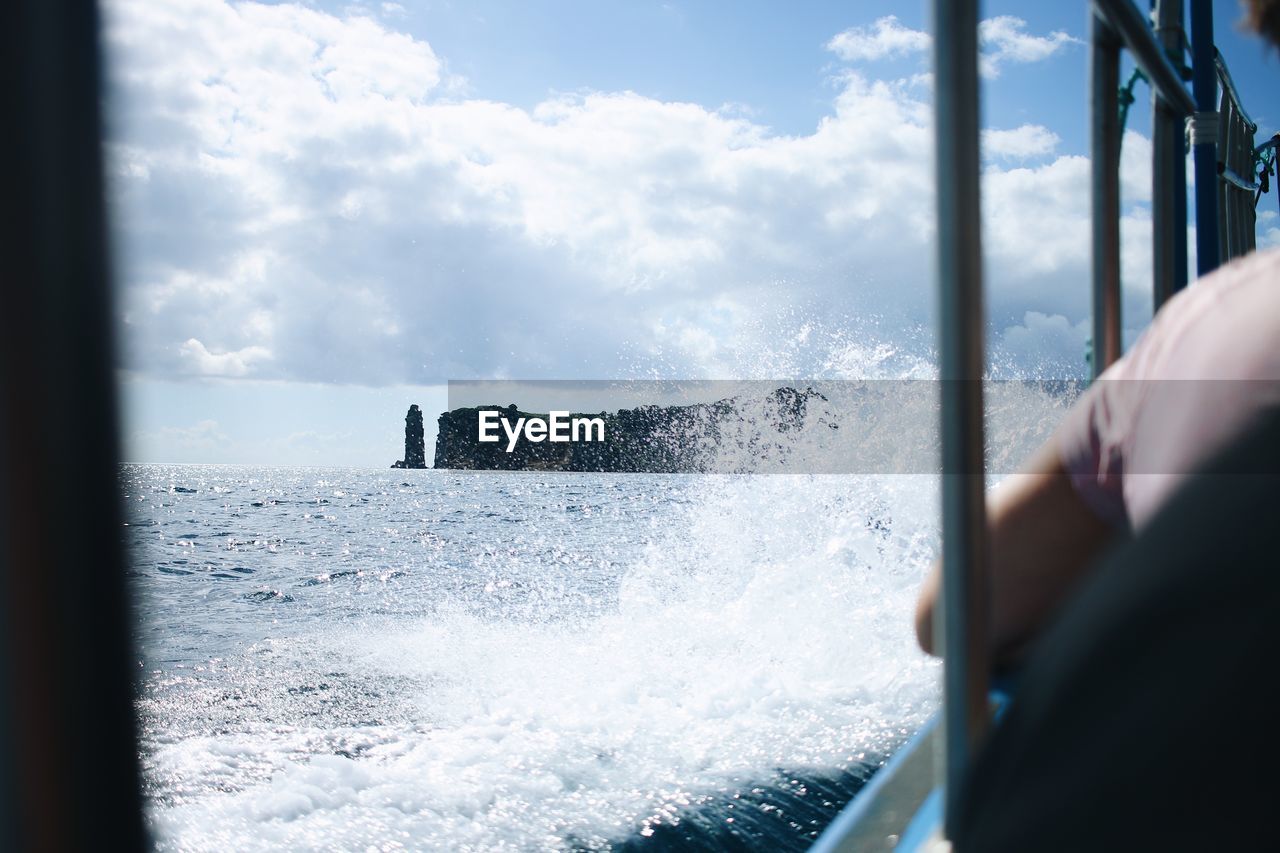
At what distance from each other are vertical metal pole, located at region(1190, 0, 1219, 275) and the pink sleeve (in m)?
1.31

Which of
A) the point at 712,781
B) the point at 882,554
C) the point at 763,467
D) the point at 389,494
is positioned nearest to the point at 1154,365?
the point at 712,781

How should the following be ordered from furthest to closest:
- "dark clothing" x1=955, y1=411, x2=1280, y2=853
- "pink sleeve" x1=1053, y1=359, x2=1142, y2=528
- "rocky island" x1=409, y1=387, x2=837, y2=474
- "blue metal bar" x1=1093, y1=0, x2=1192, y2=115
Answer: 1. "rocky island" x1=409, y1=387, x2=837, y2=474
2. "blue metal bar" x1=1093, y1=0, x2=1192, y2=115
3. "pink sleeve" x1=1053, y1=359, x2=1142, y2=528
4. "dark clothing" x1=955, y1=411, x2=1280, y2=853

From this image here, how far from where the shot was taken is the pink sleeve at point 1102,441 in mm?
419

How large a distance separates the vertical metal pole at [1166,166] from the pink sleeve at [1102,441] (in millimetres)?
859

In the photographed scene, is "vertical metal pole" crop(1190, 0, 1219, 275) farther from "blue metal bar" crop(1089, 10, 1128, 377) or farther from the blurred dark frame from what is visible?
the blurred dark frame

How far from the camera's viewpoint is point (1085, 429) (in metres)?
0.46

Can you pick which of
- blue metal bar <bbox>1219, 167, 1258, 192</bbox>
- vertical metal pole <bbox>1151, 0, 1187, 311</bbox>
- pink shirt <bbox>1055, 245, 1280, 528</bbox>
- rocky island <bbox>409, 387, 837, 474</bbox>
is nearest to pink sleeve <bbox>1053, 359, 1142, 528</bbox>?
pink shirt <bbox>1055, 245, 1280, 528</bbox>

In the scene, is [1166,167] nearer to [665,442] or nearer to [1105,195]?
[1105,195]

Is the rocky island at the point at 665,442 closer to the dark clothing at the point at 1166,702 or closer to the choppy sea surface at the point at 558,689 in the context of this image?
the choppy sea surface at the point at 558,689

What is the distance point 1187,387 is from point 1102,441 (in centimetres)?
10

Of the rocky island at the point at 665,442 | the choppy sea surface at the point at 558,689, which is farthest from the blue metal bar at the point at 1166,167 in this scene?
the rocky island at the point at 665,442

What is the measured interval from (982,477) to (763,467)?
2178 centimetres

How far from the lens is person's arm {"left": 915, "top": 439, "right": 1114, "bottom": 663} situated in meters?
0.51

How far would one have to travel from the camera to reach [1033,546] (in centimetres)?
53
